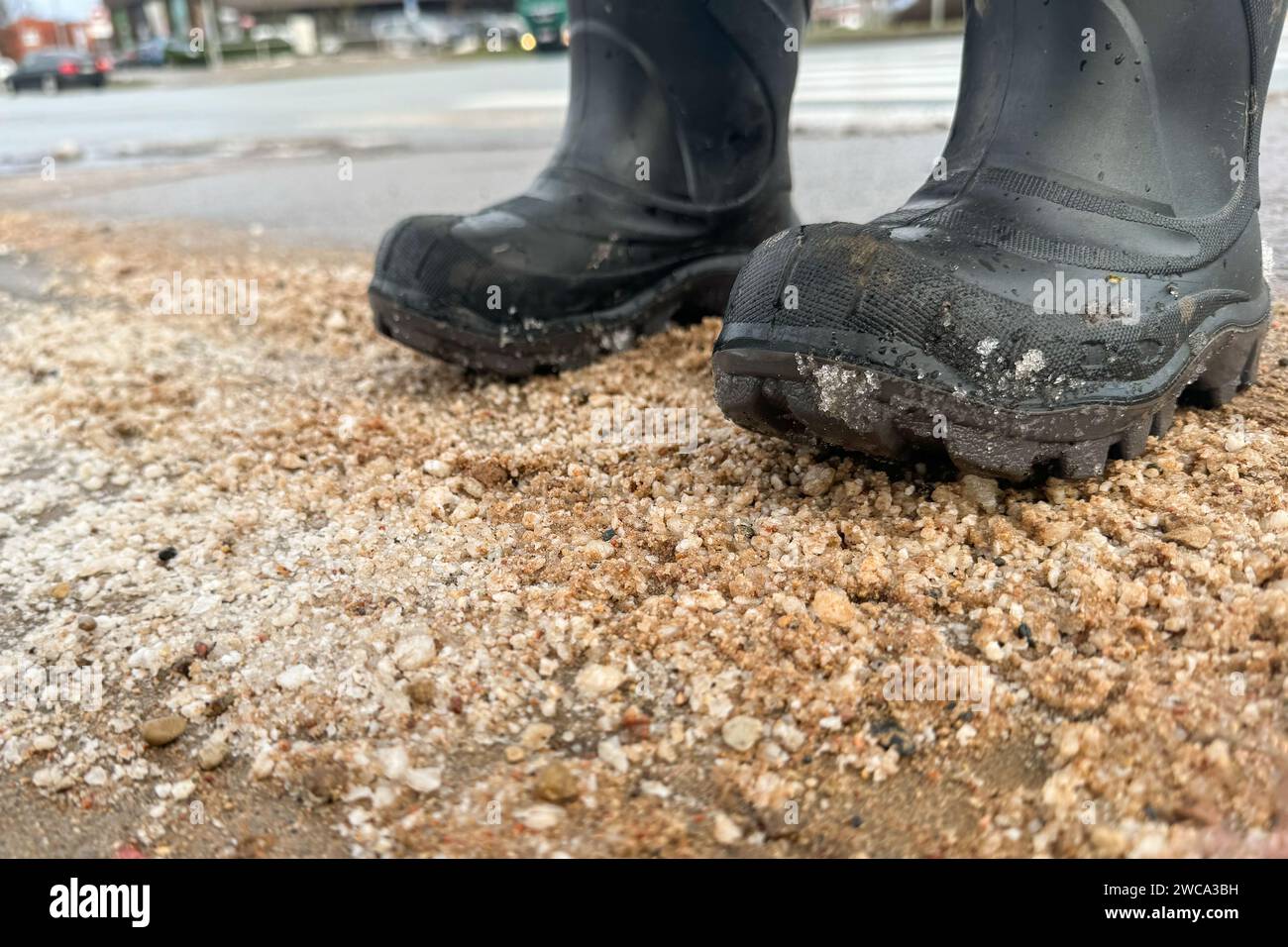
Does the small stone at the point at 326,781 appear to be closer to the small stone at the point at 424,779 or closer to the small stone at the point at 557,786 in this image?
the small stone at the point at 424,779

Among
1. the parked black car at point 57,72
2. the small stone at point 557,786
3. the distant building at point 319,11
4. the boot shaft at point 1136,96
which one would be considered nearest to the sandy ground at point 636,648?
the small stone at point 557,786

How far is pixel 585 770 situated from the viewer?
84 cm

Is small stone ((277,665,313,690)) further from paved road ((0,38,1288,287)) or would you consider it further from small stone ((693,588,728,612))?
paved road ((0,38,1288,287))

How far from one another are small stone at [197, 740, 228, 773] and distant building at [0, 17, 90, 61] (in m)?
49.1

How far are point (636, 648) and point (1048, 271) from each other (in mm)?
597

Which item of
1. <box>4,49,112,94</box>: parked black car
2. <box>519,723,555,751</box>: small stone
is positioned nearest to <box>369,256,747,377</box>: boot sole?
<box>519,723,555,751</box>: small stone

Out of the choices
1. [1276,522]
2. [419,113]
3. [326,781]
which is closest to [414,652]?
[326,781]

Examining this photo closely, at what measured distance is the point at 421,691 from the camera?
36.6 inches

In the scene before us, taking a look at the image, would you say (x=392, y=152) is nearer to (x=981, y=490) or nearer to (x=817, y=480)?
(x=817, y=480)

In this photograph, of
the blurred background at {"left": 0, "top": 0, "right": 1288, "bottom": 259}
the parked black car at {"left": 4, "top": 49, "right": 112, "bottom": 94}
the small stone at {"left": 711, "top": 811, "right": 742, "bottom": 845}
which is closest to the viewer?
the small stone at {"left": 711, "top": 811, "right": 742, "bottom": 845}

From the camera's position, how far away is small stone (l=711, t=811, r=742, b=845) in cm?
78

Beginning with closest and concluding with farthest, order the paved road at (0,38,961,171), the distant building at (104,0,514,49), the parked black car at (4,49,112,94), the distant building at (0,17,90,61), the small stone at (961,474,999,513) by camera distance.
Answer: the small stone at (961,474,999,513), the paved road at (0,38,961,171), the parked black car at (4,49,112,94), the distant building at (104,0,514,49), the distant building at (0,17,90,61)

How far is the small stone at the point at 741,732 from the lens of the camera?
85 cm
